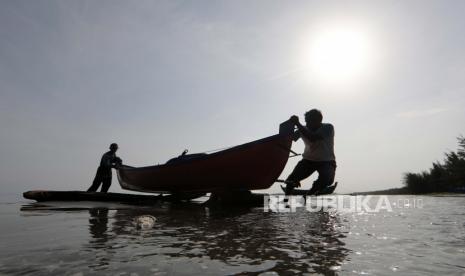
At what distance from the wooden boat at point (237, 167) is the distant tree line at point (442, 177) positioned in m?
31.5

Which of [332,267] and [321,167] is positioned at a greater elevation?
[321,167]

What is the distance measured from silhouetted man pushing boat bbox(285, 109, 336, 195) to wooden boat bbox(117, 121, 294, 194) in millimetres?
1288

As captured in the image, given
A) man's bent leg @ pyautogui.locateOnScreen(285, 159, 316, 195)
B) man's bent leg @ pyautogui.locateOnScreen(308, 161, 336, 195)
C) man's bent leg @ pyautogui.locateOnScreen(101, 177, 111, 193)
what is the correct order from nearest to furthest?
man's bent leg @ pyautogui.locateOnScreen(308, 161, 336, 195) < man's bent leg @ pyautogui.locateOnScreen(285, 159, 316, 195) < man's bent leg @ pyautogui.locateOnScreen(101, 177, 111, 193)

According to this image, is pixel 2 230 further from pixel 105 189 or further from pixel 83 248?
pixel 105 189

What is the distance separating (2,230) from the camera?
12.3ft

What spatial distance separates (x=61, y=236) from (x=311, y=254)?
2.54 m

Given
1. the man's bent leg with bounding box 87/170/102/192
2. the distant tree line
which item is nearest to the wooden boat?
the man's bent leg with bounding box 87/170/102/192

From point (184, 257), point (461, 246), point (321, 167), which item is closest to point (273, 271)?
point (184, 257)

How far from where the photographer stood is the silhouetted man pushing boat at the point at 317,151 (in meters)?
6.83

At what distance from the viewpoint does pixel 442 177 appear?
33.3 meters

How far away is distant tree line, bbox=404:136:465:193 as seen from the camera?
105 ft

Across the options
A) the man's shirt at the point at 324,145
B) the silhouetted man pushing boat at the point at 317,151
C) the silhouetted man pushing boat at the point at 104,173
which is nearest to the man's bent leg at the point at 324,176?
the silhouetted man pushing boat at the point at 317,151

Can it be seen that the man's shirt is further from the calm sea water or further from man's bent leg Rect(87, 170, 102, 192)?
man's bent leg Rect(87, 170, 102, 192)

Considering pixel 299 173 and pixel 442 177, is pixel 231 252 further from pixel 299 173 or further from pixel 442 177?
pixel 442 177
